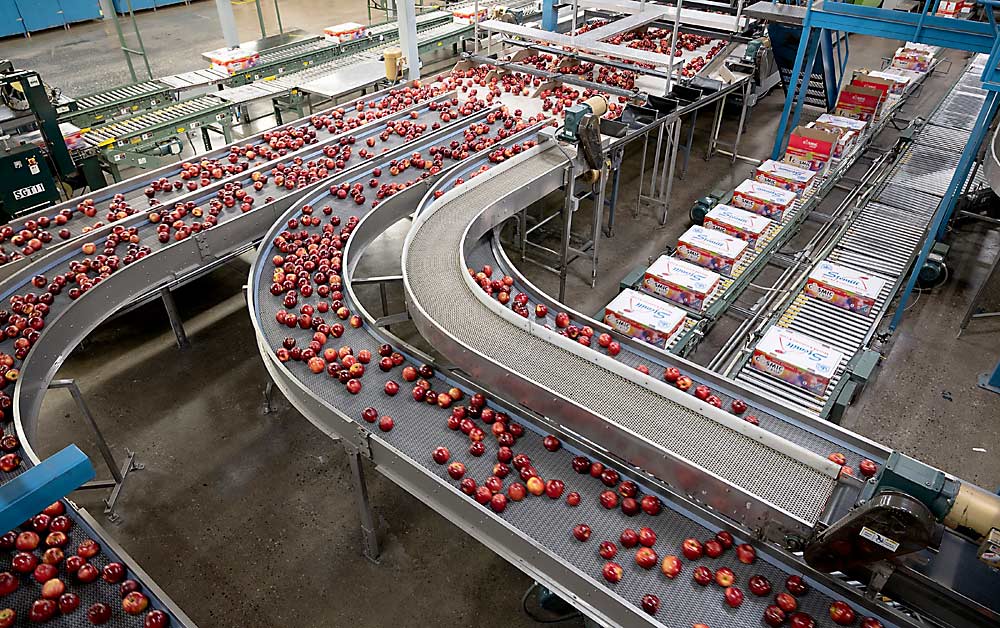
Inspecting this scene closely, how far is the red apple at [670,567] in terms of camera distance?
361 cm

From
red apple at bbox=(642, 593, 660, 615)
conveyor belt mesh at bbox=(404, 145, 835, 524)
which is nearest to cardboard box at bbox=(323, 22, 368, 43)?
conveyor belt mesh at bbox=(404, 145, 835, 524)

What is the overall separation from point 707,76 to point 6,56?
18.5m

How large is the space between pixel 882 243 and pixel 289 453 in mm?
7855

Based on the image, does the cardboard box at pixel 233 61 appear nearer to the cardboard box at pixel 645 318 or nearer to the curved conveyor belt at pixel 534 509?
the curved conveyor belt at pixel 534 509

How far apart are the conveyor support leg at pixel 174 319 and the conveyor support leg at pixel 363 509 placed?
11.3 feet

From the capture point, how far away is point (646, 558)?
12.0ft

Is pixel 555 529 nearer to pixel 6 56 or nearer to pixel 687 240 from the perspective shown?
pixel 687 240

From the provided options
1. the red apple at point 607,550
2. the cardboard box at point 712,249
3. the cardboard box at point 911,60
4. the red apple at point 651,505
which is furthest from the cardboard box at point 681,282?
the cardboard box at point 911,60

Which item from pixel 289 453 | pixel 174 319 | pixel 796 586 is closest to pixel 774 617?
pixel 796 586

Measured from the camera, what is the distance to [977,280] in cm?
920

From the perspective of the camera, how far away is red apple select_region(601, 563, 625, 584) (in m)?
3.57

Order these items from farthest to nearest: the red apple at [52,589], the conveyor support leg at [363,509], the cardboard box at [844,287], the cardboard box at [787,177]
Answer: the cardboard box at [787,177], the cardboard box at [844,287], the conveyor support leg at [363,509], the red apple at [52,589]

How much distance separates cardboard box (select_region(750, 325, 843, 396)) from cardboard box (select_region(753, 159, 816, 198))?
3.49 m

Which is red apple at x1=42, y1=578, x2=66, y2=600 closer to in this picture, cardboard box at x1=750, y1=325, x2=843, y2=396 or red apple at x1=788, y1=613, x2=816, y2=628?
red apple at x1=788, y1=613, x2=816, y2=628
